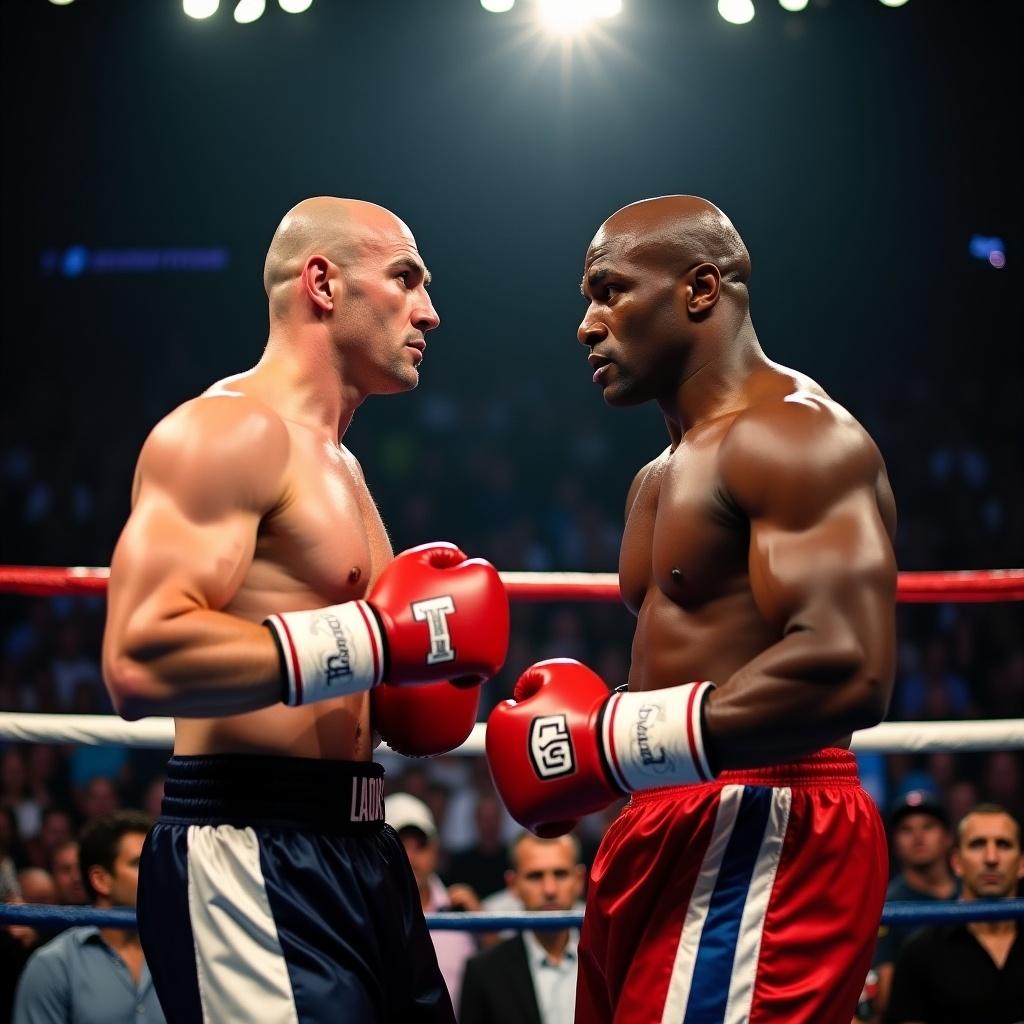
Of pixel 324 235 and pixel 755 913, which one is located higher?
pixel 324 235

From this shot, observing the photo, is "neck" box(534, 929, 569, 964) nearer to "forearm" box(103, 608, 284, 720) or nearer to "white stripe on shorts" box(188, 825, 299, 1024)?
"white stripe on shorts" box(188, 825, 299, 1024)

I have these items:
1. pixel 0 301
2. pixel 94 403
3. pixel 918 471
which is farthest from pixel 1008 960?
pixel 0 301

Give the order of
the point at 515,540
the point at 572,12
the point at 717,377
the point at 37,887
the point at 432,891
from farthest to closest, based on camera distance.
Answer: the point at 515,540, the point at 572,12, the point at 37,887, the point at 432,891, the point at 717,377

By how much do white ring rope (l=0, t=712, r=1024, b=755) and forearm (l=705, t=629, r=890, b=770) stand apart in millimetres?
717

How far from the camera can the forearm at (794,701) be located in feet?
5.32

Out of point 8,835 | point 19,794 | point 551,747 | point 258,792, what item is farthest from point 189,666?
point 19,794

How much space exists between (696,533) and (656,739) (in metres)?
0.31

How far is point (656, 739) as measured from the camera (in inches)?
65.4

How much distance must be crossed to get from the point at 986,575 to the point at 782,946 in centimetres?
109

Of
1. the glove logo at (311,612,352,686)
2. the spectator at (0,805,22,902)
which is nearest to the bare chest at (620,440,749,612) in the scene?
the glove logo at (311,612,352,686)

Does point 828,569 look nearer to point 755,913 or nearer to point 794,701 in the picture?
point 794,701

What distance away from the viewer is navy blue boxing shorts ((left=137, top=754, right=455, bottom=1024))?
67.7 inches

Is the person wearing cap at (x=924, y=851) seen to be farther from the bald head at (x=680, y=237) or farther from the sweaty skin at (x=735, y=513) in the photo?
the bald head at (x=680, y=237)

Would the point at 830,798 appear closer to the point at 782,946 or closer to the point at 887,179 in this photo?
the point at 782,946
